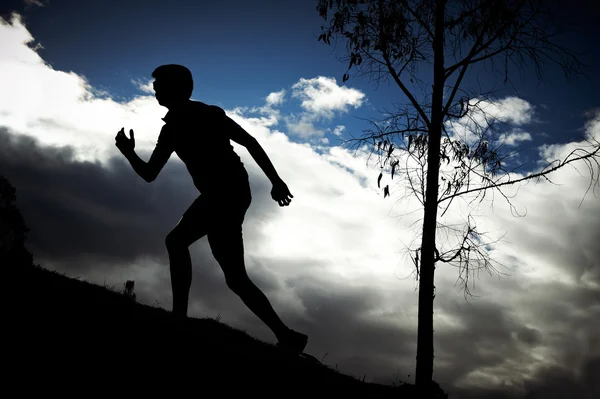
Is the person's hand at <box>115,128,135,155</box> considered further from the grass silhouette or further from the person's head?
the grass silhouette

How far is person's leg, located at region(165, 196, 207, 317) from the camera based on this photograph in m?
4.02

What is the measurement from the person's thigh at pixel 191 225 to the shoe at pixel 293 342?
4.61 feet

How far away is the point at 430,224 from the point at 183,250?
168 inches

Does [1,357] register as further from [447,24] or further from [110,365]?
[447,24]

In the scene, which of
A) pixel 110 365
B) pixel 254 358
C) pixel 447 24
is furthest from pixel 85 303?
pixel 447 24

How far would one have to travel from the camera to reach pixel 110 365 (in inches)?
96.7

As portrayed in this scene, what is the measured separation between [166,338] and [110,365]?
0.74 m

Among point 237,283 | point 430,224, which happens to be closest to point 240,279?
point 237,283

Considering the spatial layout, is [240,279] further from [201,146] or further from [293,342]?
[201,146]

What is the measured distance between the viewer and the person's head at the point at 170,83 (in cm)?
411

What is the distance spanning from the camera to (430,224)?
6754mm

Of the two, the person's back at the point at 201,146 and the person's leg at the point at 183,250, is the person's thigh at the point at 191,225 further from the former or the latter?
the person's back at the point at 201,146

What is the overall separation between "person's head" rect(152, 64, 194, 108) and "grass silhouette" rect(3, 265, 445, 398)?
2.07 m

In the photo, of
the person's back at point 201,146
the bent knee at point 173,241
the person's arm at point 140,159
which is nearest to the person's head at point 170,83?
the person's back at point 201,146
